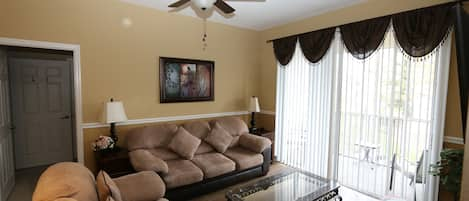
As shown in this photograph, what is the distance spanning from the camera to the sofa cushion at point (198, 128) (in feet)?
12.3

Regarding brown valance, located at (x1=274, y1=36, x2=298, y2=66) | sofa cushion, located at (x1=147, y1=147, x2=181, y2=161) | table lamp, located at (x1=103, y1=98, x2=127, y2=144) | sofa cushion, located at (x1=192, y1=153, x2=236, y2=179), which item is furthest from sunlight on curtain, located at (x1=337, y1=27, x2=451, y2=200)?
table lamp, located at (x1=103, y1=98, x2=127, y2=144)

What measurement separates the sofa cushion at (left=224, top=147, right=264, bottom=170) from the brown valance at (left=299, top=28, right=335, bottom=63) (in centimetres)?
181

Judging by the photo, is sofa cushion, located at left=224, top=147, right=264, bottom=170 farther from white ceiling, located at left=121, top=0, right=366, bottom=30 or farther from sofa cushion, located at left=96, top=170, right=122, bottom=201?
white ceiling, located at left=121, top=0, right=366, bottom=30

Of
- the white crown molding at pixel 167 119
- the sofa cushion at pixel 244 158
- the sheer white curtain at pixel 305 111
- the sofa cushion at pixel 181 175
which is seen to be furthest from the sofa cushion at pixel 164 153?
the sheer white curtain at pixel 305 111

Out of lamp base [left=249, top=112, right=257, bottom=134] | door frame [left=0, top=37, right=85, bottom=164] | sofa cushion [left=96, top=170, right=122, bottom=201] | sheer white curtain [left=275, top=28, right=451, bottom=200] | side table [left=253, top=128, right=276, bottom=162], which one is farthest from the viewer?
lamp base [left=249, top=112, right=257, bottom=134]

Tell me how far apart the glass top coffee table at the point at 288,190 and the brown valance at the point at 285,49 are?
2186 mm

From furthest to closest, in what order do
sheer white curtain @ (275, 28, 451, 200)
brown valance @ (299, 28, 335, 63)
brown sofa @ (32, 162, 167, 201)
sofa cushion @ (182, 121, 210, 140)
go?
sofa cushion @ (182, 121, 210, 140)
brown valance @ (299, 28, 335, 63)
sheer white curtain @ (275, 28, 451, 200)
brown sofa @ (32, 162, 167, 201)

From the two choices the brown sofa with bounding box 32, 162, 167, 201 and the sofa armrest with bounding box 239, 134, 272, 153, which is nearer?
the brown sofa with bounding box 32, 162, 167, 201

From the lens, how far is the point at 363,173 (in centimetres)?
326

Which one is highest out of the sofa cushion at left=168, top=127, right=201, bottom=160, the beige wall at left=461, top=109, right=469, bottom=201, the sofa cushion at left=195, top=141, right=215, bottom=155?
the beige wall at left=461, top=109, right=469, bottom=201

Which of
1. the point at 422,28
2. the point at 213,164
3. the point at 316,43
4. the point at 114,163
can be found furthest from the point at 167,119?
the point at 422,28

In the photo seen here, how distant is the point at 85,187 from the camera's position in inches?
66.5

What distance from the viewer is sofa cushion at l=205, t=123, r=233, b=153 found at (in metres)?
3.65

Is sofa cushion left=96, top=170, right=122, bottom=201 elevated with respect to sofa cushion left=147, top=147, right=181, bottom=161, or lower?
elevated
